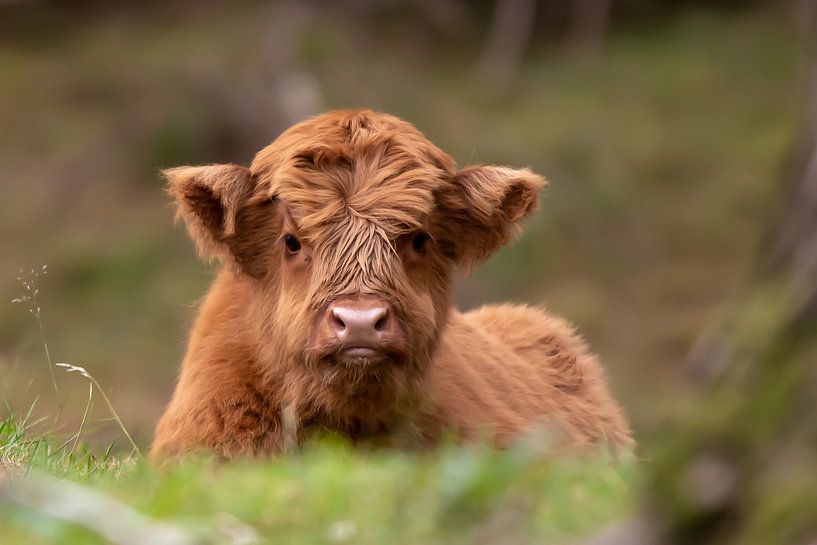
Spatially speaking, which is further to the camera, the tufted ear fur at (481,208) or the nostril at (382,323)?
the tufted ear fur at (481,208)

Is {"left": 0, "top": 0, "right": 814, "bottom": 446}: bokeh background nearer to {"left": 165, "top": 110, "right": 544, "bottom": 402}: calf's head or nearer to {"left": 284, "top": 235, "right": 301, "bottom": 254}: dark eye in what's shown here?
{"left": 165, "top": 110, "right": 544, "bottom": 402}: calf's head

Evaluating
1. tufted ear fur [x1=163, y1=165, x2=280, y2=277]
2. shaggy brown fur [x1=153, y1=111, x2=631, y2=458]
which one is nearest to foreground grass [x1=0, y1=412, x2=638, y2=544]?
shaggy brown fur [x1=153, y1=111, x2=631, y2=458]

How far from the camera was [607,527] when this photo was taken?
169 inches

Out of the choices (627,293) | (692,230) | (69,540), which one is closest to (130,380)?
(627,293)

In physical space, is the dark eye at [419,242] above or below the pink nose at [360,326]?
above

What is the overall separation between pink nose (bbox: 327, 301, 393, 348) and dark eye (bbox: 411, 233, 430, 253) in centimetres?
74

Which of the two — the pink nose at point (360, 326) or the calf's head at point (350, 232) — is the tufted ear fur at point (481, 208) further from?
the pink nose at point (360, 326)

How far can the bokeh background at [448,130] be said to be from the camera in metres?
22.7

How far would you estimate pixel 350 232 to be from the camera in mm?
7656

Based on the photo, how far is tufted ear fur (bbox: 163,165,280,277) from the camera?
A: 26.4 feet

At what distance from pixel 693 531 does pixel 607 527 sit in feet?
1.51

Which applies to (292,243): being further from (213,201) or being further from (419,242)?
(419,242)

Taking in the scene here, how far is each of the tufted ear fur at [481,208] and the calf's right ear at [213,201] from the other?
1.06m

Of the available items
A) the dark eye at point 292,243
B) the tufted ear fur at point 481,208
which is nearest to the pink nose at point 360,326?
the dark eye at point 292,243
